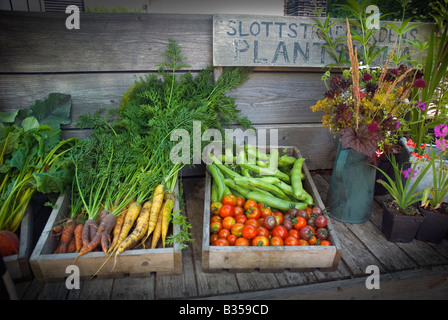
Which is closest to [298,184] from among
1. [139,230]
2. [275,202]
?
[275,202]

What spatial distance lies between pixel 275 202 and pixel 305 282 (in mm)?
531

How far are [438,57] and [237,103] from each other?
1.38 m

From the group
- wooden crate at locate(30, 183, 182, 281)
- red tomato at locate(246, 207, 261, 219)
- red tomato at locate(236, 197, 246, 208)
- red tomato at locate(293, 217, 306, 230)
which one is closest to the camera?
wooden crate at locate(30, 183, 182, 281)

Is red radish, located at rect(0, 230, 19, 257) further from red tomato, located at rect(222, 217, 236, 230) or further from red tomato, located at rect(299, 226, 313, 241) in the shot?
red tomato, located at rect(299, 226, 313, 241)

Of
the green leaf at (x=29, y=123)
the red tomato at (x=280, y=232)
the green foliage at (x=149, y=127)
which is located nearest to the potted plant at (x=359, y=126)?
the red tomato at (x=280, y=232)

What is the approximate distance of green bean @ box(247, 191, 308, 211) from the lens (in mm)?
1858

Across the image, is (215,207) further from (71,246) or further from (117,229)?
(71,246)

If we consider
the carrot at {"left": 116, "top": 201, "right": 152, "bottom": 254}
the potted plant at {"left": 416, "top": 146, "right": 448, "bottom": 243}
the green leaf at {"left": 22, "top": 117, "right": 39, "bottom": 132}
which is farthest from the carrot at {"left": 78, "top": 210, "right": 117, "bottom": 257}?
the potted plant at {"left": 416, "top": 146, "right": 448, "bottom": 243}

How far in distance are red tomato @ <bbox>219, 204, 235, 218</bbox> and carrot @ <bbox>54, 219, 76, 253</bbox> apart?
801mm

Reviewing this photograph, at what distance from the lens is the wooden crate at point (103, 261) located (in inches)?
54.1

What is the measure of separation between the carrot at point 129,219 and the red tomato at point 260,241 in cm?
65

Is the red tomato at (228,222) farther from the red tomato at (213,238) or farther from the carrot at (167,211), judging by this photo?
the carrot at (167,211)
